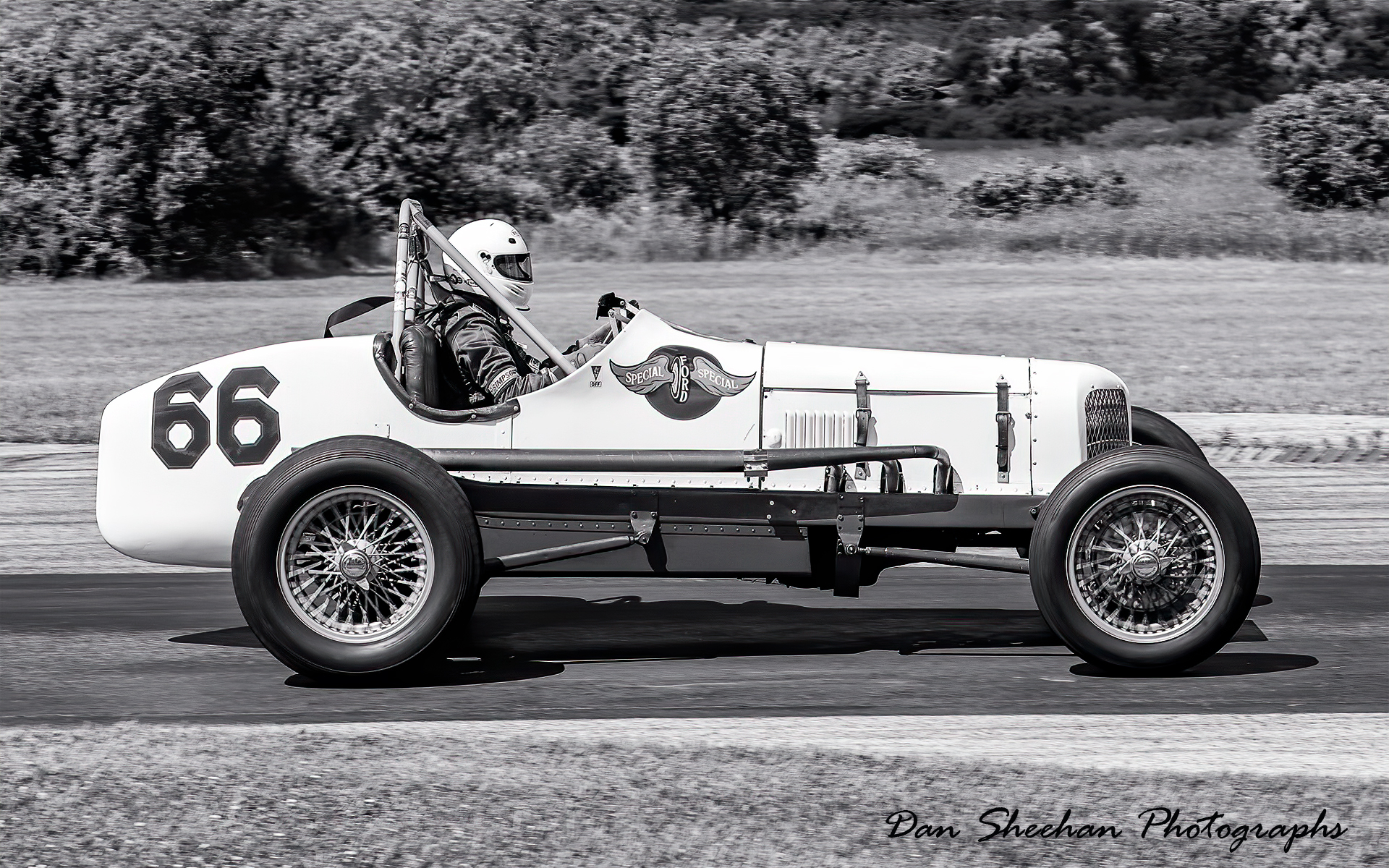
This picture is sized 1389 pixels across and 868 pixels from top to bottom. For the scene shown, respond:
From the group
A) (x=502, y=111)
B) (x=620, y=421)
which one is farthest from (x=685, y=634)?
(x=502, y=111)

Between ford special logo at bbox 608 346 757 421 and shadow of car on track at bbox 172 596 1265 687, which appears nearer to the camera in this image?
ford special logo at bbox 608 346 757 421

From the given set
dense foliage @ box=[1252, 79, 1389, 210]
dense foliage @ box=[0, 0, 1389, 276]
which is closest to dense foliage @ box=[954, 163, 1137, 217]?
dense foliage @ box=[0, 0, 1389, 276]

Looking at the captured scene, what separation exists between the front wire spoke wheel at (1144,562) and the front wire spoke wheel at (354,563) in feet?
7.65

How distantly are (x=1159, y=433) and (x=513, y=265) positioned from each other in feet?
9.92

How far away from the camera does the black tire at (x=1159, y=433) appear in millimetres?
8031

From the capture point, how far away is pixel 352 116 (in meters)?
29.4

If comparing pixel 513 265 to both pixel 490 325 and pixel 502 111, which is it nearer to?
pixel 490 325

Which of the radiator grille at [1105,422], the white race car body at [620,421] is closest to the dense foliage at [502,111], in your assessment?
the white race car body at [620,421]

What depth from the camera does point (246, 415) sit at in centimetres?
684

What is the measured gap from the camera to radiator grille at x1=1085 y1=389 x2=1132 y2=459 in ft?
22.7

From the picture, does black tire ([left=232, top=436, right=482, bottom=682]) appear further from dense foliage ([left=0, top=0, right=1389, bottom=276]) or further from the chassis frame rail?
dense foliage ([left=0, top=0, right=1389, bottom=276])

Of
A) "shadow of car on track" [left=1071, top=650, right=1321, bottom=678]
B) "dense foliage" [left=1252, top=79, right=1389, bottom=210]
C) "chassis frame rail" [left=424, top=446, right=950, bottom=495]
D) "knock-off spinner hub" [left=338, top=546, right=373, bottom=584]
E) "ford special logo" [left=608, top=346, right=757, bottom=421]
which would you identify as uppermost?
"dense foliage" [left=1252, top=79, right=1389, bottom=210]

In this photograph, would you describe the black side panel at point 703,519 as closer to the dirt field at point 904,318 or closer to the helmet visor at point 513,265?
the helmet visor at point 513,265

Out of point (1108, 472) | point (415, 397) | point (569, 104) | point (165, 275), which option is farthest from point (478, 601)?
point (569, 104)
